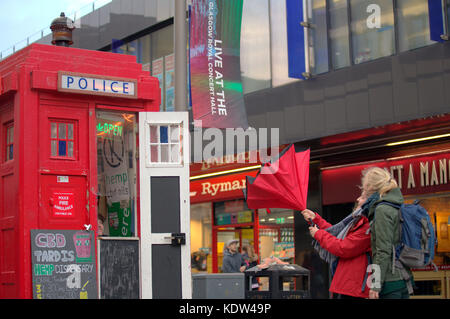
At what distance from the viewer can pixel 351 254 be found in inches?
244

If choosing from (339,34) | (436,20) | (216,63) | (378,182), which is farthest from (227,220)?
(378,182)

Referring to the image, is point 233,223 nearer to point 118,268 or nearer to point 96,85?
point 118,268

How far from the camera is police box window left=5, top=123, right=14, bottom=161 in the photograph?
30.6 feet

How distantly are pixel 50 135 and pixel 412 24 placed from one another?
8.71 m

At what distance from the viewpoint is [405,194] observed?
16266 millimetres

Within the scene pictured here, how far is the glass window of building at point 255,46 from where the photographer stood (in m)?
18.7

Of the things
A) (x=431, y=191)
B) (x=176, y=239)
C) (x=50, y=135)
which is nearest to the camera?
(x=50, y=135)

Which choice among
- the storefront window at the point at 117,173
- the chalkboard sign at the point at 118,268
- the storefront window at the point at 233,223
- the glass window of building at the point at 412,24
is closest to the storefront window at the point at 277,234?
the storefront window at the point at 233,223

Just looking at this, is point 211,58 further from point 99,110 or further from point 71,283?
point 71,283

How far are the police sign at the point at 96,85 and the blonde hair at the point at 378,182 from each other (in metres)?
4.19

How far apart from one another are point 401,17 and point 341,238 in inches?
396

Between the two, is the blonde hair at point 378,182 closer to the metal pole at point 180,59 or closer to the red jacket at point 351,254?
the red jacket at point 351,254

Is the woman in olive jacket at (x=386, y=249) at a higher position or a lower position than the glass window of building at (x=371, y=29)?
lower
